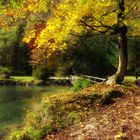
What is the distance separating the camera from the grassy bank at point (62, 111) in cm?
1591

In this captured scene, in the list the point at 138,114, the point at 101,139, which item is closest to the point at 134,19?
the point at 138,114

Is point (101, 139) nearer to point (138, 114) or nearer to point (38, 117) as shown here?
point (138, 114)

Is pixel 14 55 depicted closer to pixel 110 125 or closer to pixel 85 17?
pixel 85 17

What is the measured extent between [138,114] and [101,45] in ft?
227

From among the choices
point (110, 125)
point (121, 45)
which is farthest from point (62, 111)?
point (121, 45)

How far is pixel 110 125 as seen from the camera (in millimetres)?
14031

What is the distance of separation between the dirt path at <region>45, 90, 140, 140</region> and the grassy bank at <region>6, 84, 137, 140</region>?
0.63 m

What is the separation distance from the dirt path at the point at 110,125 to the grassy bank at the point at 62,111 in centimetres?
63

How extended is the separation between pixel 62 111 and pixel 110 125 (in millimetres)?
3434

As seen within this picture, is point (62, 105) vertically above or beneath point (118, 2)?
beneath

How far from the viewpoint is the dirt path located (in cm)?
1297

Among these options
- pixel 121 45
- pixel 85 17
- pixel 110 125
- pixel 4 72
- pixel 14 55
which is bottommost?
pixel 110 125

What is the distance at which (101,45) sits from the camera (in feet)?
274

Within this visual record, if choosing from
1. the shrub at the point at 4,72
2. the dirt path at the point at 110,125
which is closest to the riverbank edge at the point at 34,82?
the shrub at the point at 4,72
